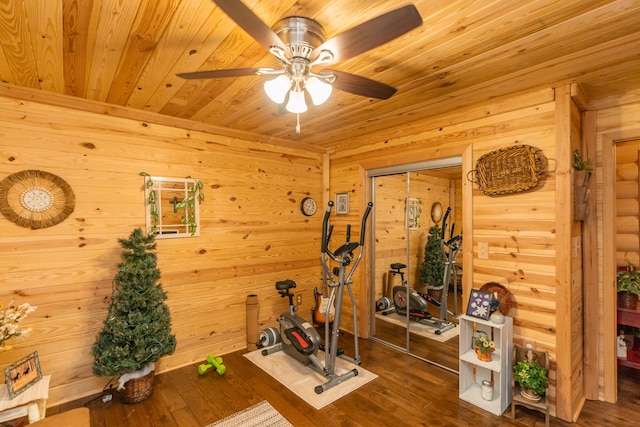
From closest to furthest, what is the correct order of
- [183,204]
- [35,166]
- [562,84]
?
[562,84] → [35,166] → [183,204]

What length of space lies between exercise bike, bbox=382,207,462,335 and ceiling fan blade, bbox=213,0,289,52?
252 centimetres

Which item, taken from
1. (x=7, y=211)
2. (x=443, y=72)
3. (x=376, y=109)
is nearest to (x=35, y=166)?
(x=7, y=211)

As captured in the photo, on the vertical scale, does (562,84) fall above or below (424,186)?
above

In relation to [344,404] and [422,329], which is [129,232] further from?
[422,329]

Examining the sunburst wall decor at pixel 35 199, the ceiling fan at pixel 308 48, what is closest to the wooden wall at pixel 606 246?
the ceiling fan at pixel 308 48

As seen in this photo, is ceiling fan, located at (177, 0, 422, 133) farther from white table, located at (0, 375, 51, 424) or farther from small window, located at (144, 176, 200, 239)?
white table, located at (0, 375, 51, 424)

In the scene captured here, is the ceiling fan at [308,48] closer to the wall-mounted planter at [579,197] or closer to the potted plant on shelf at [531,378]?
the wall-mounted planter at [579,197]

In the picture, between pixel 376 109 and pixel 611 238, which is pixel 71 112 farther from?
pixel 611 238

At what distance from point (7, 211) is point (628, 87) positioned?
16.0 ft

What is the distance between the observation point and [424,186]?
3.35 m

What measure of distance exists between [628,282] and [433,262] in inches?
67.2

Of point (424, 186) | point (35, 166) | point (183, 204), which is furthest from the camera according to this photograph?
point (424, 186)

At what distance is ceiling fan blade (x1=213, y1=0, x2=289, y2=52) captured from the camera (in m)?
1.02

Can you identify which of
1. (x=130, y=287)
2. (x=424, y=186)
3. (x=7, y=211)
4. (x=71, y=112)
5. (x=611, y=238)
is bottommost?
(x=130, y=287)
